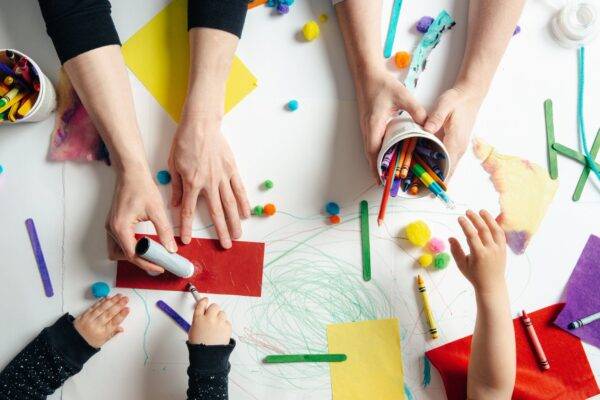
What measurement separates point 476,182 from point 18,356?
77 cm

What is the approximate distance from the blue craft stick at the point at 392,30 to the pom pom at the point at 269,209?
0.32m

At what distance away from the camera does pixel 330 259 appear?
0.81m

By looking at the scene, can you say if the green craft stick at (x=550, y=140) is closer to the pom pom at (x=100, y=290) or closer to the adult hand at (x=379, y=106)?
the adult hand at (x=379, y=106)

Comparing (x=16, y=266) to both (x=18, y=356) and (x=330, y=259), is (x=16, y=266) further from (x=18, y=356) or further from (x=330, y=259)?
(x=330, y=259)

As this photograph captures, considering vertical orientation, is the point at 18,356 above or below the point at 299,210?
below

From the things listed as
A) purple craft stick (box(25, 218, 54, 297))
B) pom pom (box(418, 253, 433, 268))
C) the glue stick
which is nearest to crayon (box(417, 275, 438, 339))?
pom pom (box(418, 253, 433, 268))

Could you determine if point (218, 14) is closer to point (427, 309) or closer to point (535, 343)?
point (427, 309)

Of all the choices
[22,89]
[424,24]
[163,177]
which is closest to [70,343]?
[163,177]

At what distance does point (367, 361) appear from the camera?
78 cm

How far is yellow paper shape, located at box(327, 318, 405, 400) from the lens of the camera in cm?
77

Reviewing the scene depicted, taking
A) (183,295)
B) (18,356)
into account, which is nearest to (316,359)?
(183,295)

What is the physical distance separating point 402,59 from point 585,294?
48 cm

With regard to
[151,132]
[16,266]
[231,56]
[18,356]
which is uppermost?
[231,56]

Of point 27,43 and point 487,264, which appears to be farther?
point 27,43
